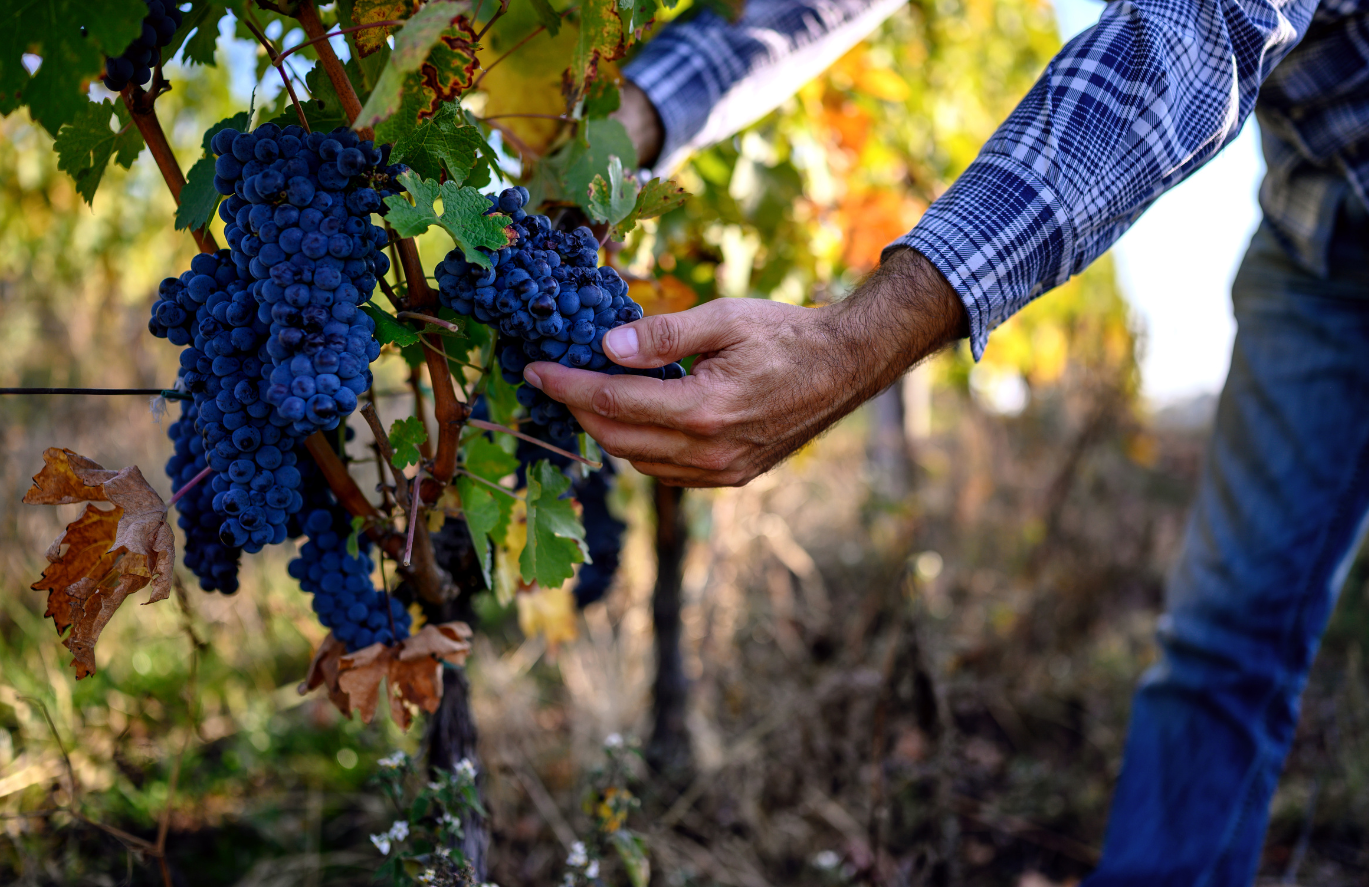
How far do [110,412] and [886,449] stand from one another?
3.84m

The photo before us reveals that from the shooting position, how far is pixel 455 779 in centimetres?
114

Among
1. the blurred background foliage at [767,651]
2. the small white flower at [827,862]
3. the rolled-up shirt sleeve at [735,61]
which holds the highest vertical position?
the rolled-up shirt sleeve at [735,61]

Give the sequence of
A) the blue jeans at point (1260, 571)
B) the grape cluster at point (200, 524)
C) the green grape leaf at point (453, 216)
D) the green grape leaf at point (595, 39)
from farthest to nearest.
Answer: the blue jeans at point (1260, 571) → the grape cluster at point (200, 524) → the green grape leaf at point (595, 39) → the green grape leaf at point (453, 216)

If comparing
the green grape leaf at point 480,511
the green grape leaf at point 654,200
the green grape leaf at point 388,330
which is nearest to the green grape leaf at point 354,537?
the green grape leaf at point 480,511

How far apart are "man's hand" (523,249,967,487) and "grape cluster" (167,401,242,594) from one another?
0.45 metres

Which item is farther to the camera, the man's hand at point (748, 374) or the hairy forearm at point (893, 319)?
the hairy forearm at point (893, 319)

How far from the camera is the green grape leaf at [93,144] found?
3.02 ft

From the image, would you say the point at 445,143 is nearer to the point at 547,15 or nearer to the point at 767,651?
the point at 547,15

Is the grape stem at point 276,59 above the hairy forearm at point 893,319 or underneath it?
above

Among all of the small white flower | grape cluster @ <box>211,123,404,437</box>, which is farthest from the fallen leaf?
the small white flower

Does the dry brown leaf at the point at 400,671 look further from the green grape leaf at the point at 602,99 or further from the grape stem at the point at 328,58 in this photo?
the green grape leaf at the point at 602,99

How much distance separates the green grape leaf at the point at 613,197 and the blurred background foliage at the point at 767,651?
352 mm

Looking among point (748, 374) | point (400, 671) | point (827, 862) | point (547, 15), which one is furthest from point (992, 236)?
point (827, 862)

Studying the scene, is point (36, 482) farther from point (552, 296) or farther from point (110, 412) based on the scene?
point (110, 412)
